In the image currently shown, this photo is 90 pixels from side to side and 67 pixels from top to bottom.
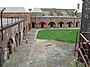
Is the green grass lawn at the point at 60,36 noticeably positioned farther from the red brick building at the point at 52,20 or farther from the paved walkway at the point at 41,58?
the red brick building at the point at 52,20

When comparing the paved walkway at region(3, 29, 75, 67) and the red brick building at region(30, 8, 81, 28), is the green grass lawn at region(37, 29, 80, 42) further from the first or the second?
the red brick building at region(30, 8, 81, 28)

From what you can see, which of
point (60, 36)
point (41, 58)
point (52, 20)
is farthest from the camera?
point (52, 20)

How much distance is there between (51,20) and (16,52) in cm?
2283

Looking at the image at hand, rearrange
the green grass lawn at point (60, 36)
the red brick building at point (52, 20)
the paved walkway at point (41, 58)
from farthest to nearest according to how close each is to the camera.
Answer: the red brick building at point (52, 20), the green grass lawn at point (60, 36), the paved walkway at point (41, 58)

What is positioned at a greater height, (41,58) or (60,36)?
(60,36)

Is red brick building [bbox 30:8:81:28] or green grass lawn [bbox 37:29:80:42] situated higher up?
red brick building [bbox 30:8:81:28]

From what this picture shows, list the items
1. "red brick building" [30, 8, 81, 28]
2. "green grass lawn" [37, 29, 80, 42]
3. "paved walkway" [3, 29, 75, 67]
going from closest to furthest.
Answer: "paved walkway" [3, 29, 75, 67], "green grass lawn" [37, 29, 80, 42], "red brick building" [30, 8, 81, 28]

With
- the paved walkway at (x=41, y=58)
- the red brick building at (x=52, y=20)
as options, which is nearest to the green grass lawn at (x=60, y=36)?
the paved walkway at (x=41, y=58)

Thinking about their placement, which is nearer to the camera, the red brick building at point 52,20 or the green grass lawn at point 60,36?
the green grass lawn at point 60,36

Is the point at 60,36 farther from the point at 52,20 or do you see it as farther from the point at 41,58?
the point at 52,20

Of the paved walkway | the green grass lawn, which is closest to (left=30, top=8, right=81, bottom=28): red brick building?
the green grass lawn

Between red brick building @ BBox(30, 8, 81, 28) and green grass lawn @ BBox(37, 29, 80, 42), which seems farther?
red brick building @ BBox(30, 8, 81, 28)

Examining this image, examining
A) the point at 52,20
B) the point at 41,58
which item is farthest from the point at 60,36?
the point at 52,20

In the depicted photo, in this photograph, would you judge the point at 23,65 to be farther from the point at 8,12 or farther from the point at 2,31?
the point at 8,12
